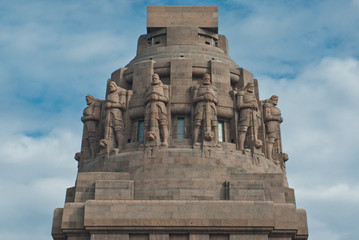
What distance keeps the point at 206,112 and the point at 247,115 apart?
298 cm

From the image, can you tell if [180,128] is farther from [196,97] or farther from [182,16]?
[182,16]

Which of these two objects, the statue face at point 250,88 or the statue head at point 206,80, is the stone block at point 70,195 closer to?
the statue head at point 206,80

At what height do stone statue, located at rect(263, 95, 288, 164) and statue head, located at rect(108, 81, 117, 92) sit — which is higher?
statue head, located at rect(108, 81, 117, 92)

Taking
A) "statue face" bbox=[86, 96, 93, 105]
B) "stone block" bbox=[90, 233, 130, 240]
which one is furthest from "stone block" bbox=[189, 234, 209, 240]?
"statue face" bbox=[86, 96, 93, 105]

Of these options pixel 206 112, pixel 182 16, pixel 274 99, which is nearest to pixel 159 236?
pixel 206 112

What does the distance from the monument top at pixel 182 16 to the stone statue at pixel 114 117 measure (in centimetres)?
748

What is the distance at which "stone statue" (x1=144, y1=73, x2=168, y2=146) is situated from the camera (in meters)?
35.7

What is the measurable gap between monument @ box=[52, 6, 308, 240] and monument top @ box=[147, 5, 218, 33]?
0.07 meters

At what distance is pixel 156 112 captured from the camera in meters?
36.3

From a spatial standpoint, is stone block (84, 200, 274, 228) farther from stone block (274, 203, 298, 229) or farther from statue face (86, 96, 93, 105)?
statue face (86, 96, 93, 105)

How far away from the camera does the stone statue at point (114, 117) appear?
3716cm

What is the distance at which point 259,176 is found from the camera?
3394 cm

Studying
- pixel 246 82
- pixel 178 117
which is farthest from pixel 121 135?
pixel 246 82

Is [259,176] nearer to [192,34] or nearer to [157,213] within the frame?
[157,213]
